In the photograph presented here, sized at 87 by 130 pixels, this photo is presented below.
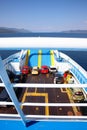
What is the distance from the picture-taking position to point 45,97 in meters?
10.3

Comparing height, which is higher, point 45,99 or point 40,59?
point 40,59

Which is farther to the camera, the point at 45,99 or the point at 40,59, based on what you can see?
the point at 40,59

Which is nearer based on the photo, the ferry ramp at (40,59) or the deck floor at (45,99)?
the deck floor at (45,99)

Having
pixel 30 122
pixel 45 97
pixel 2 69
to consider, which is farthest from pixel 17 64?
pixel 2 69

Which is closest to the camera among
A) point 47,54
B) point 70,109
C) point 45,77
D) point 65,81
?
point 70,109

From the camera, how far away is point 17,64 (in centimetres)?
1544

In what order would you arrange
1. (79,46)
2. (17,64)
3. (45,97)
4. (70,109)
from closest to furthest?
(79,46) → (70,109) → (45,97) → (17,64)

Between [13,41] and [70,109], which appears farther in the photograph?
→ [70,109]

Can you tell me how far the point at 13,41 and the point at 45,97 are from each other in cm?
908

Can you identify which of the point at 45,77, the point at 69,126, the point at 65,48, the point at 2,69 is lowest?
the point at 45,77

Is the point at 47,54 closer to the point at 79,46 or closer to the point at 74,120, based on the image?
the point at 74,120

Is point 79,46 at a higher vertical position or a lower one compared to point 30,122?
higher

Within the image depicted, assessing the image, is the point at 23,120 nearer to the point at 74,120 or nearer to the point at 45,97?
the point at 74,120

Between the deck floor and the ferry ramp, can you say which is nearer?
the deck floor
